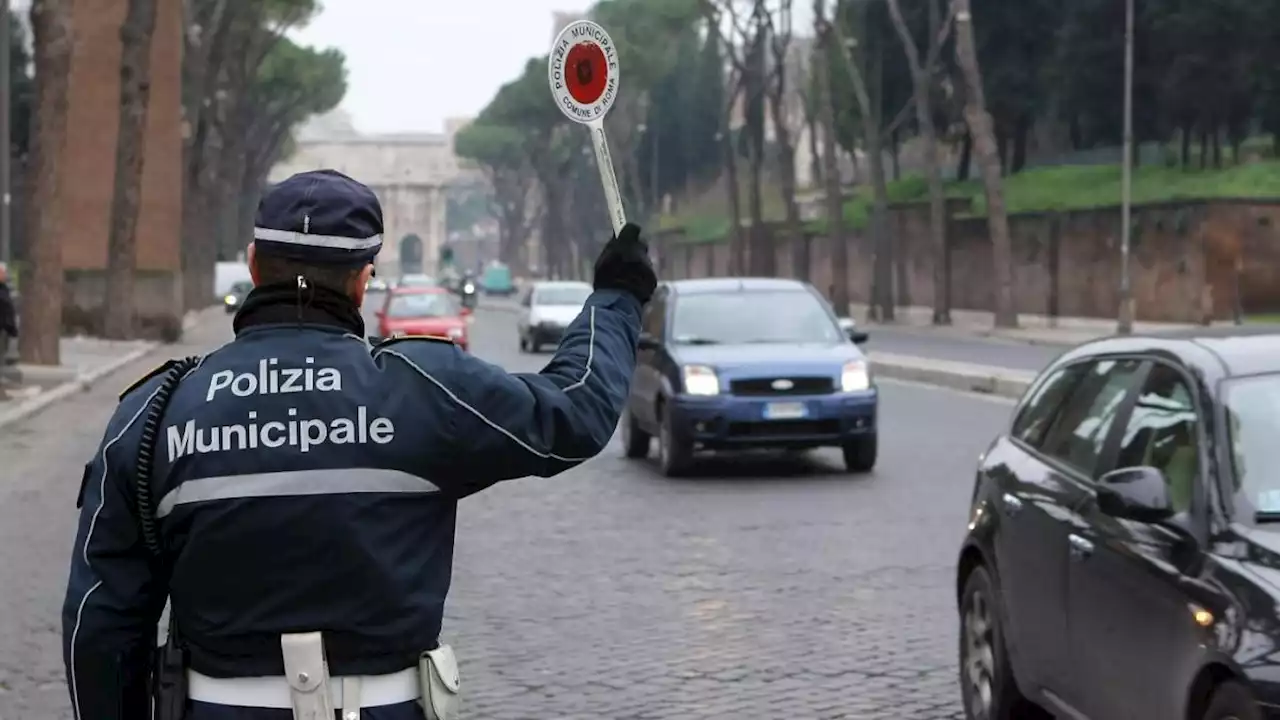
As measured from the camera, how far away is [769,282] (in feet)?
59.0

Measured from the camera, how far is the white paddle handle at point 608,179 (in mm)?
3926

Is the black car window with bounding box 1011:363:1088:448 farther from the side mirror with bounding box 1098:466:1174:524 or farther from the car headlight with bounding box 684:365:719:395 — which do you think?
the car headlight with bounding box 684:365:719:395

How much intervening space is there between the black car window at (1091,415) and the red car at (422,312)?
2877 centimetres

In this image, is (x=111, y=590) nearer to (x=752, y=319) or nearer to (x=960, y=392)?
(x=752, y=319)

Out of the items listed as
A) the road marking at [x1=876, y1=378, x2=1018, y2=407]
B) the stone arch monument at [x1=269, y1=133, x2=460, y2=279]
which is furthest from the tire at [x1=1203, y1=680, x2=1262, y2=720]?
the stone arch monument at [x1=269, y1=133, x2=460, y2=279]

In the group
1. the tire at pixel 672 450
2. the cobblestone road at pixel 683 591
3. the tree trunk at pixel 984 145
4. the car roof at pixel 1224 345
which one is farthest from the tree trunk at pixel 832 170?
the car roof at pixel 1224 345

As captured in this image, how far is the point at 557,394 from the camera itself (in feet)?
11.0

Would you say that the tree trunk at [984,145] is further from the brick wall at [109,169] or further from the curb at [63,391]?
the curb at [63,391]

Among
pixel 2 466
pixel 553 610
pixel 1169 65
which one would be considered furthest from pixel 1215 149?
pixel 553 610

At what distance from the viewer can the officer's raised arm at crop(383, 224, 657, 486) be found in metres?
3.24

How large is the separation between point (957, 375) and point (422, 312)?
1220cm

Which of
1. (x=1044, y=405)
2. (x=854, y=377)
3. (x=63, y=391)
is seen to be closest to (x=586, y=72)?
(x=1044, y=405)

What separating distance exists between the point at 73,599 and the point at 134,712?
219 mm

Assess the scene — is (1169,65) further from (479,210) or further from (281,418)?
(479,210)
